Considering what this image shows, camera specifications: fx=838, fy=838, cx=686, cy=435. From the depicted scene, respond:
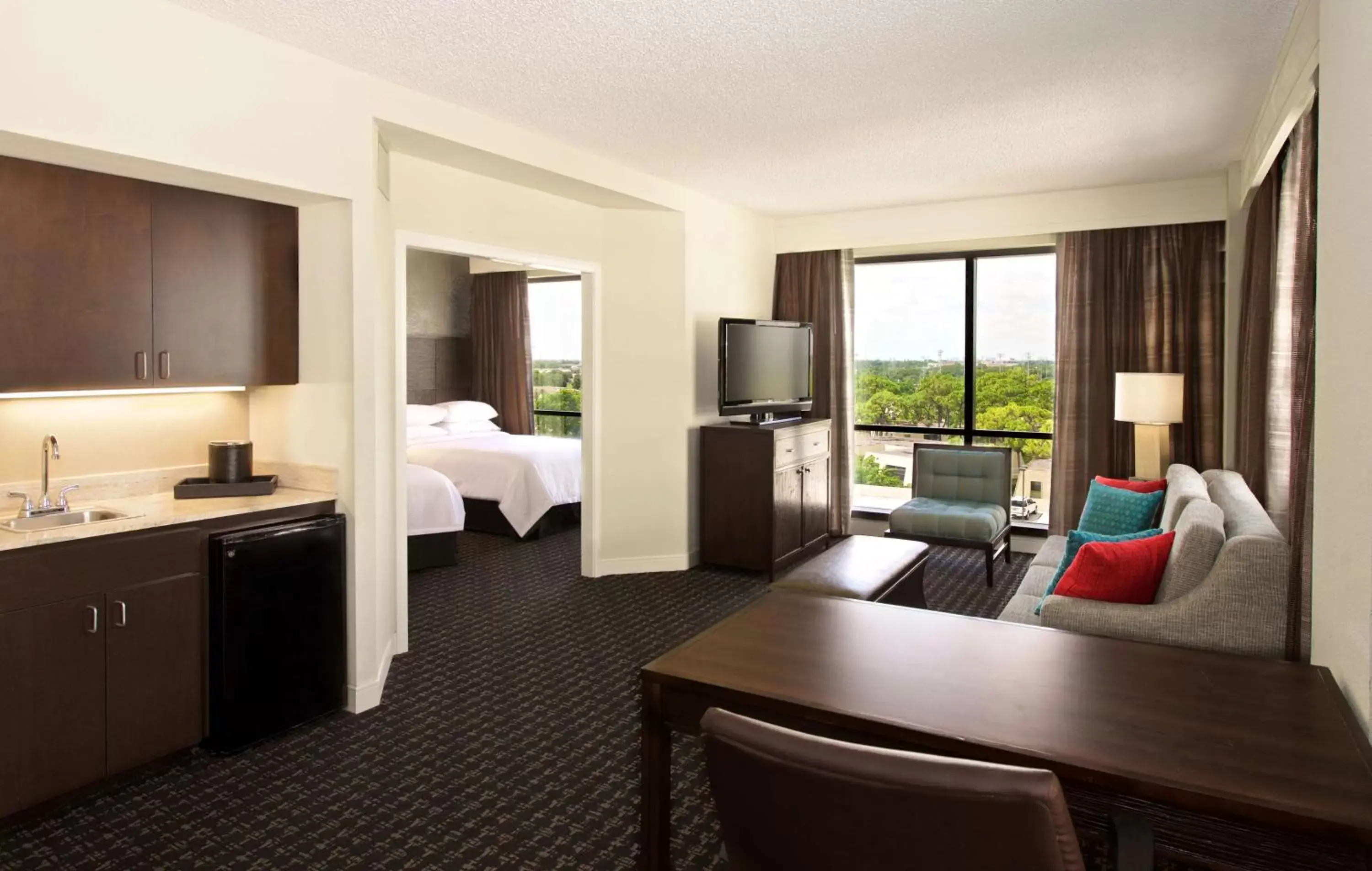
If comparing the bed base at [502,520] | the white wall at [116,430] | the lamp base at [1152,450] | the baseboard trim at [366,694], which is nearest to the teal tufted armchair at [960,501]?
the lamp base at [1152,450]

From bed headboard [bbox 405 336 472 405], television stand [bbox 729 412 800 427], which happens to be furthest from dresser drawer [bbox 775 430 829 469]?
bed headboard [bbox 405 336 472 405]

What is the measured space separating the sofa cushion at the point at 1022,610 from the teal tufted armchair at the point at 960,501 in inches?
58.7

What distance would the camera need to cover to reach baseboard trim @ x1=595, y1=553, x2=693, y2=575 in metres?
5.30

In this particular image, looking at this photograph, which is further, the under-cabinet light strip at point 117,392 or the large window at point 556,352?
the large window at point 556,352

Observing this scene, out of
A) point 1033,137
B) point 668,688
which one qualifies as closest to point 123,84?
point 668,688

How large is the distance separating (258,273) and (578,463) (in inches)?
143

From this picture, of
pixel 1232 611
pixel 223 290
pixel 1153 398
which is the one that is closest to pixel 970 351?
pixel 1153 398

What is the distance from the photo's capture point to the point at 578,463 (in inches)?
263

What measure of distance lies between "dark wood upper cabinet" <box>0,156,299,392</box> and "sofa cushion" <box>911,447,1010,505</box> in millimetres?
4021

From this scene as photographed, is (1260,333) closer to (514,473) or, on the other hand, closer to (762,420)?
(762,420)

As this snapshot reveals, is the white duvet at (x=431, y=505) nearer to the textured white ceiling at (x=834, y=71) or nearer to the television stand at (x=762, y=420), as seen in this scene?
the television stand at (x=762, y=420)

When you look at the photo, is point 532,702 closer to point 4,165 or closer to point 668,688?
point 668,688

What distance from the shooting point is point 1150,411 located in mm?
4758

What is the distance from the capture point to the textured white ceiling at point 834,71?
2.73m
